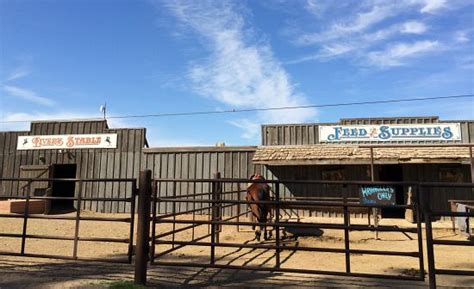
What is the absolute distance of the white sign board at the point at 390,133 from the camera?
57.9 feet

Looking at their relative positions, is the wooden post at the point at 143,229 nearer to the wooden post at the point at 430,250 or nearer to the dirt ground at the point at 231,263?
the dirt ground at the point at 231,263

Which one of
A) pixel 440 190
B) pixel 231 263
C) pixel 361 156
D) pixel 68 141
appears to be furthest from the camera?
pixel 68 141

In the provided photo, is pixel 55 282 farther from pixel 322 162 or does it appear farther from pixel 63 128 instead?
pixel 63 128

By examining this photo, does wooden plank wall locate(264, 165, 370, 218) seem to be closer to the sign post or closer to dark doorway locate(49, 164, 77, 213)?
the sign post

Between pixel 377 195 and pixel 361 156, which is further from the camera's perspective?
pixel 361 156

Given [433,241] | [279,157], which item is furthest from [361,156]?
[433,241]

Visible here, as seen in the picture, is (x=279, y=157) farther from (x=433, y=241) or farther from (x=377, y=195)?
(x=433, y=241)

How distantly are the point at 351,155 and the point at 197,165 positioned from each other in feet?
22.7

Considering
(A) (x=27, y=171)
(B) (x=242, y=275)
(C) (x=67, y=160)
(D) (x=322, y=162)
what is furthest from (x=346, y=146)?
(A) (x=27, y=171)

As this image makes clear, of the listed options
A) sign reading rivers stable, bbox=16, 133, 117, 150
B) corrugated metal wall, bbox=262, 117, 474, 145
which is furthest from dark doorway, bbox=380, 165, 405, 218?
sign reading rivers stable, bbox=16, 133, 117, 150

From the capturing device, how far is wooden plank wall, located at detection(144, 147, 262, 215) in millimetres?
18125

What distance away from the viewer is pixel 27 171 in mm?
20562

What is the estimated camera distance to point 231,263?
746 centimetres

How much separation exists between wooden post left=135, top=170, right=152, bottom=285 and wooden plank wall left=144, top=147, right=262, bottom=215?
38.8 feet
